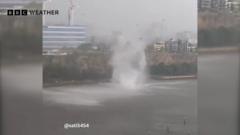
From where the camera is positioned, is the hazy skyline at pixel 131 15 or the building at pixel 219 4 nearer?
the hazy skyline at pixel 131 15

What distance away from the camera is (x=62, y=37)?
9.35 ft

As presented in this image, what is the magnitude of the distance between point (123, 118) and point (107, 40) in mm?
563

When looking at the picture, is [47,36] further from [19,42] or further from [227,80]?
[227,80]

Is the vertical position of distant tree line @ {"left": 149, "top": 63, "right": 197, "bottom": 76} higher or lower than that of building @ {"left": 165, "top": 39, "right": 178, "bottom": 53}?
lower

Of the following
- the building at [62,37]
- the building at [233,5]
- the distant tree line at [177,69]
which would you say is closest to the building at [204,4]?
the building at [233,5]

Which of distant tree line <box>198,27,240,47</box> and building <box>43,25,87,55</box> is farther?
distant tree line <box>198,27,240,47</box>

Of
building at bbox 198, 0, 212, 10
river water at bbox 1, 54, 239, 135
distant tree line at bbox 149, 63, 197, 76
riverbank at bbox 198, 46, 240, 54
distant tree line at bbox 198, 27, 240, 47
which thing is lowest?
river water at bbox 1, 54, 239, 135

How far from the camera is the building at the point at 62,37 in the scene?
2832 mm

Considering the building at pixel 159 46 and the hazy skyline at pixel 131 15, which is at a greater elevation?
the hazy skyline at pixel 131 15

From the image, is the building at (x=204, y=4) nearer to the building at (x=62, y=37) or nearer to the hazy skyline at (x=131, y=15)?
the hazy skyline at (x=131, y=15)

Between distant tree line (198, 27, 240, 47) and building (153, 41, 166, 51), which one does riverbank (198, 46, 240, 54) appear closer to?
distant tree line (198, 27, 240, 47)

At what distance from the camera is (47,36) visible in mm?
2834

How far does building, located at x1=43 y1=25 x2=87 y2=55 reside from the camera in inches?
111

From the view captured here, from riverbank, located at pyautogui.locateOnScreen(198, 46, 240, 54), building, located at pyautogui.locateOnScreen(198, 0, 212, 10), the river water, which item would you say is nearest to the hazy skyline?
building, located at pyautogui.locateOnScreen(198, 0, 212, 10)
